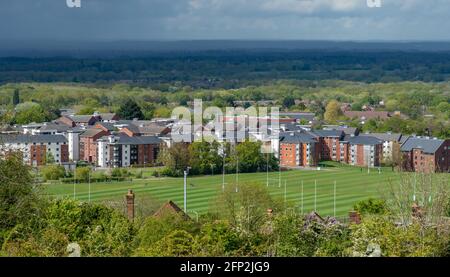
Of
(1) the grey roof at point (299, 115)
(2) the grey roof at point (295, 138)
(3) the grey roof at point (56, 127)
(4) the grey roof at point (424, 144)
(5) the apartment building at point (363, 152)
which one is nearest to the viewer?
(4) the grey roof at point (424, 144)

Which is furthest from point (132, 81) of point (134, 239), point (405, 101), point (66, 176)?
point (134, 239)

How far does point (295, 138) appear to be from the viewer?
20.0m

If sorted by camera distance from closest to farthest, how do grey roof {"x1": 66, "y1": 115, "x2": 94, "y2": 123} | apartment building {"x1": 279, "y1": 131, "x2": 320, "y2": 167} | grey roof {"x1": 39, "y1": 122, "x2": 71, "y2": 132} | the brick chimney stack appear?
1. the brick chimney stack
2. apartment building {"x1": 279, "y1": 131, "x2": 320, "y2": 167}
3. grey roof {"x1": 39, "y1": 122, "x2": 71, "y2": 132}
4. grey roof {"x1": 66, "y1": 115, "x2": 94, "y2": 123}

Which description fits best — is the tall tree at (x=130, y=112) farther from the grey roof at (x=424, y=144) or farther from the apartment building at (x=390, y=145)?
the grey roof at (x=424, y=144)

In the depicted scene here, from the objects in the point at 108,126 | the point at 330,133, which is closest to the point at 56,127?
the point at 108,126

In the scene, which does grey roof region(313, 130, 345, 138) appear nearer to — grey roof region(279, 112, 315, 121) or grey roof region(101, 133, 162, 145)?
grey roof region(279, 112, 315, 121)

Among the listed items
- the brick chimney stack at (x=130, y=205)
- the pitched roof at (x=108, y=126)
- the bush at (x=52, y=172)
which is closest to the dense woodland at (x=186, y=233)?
the brick chimney stack at (x=130, y=205)

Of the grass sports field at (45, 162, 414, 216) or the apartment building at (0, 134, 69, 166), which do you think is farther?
the apartment building at (0, 134, 69, 166)

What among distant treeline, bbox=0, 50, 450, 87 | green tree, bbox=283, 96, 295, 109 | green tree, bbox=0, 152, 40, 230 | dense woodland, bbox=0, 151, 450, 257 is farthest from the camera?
distant treeline, bbox=0, 50, 450, 87

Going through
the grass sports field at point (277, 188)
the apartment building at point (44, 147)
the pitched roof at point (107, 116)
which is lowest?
the grass sports field at point (277, 188)

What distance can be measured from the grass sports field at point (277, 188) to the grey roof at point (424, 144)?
1.08 metres

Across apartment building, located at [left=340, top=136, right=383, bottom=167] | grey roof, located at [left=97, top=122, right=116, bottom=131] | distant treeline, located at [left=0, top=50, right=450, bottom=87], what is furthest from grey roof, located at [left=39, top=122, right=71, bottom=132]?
distant treeline, located at [left=0, top=50, right=450, bottom=87]

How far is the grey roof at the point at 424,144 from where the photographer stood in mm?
19672

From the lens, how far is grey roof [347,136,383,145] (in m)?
21.2
